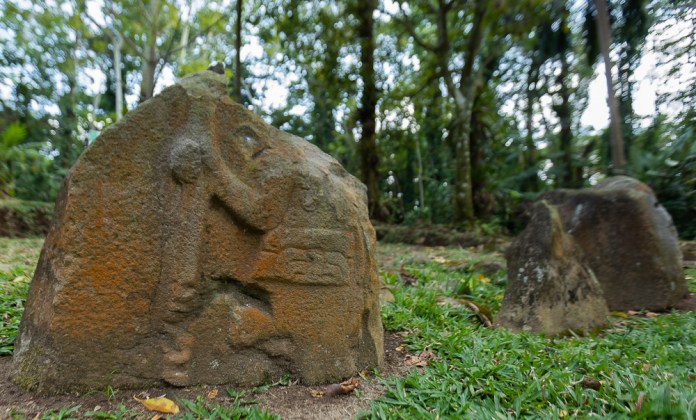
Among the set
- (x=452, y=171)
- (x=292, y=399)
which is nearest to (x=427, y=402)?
(x=292, y=399)

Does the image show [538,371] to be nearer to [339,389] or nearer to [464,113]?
[339,389]

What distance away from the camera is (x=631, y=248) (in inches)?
166

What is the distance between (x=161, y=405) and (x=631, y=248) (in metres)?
4.15

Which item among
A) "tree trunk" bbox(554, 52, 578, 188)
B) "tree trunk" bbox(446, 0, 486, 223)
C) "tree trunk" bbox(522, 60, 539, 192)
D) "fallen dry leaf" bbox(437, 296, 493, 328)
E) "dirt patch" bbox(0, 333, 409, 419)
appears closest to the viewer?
"dirt patch" bbox(0, 333, 409, 419)

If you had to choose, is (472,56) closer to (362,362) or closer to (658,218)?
(658,218)

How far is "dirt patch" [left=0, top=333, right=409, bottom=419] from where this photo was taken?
1938 mm

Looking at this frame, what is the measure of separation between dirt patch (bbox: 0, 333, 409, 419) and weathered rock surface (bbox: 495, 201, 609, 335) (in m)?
1.51

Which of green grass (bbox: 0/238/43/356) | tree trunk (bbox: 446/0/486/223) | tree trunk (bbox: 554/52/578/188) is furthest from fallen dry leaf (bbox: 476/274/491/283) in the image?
tree trunk (bbox: 554/52/578/188)

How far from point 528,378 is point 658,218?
2.88 meters

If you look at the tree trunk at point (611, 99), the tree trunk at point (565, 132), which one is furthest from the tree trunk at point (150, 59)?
the tree trunk at point (565, 132)

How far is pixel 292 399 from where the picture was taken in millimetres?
2205

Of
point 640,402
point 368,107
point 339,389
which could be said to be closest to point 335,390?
point 339,389

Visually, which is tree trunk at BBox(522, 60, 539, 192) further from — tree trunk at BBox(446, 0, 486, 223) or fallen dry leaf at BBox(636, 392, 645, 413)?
fallen dry leaf at BBox(636, 392, 645, 413)

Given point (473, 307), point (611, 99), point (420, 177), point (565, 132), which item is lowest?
point (473, 307)
